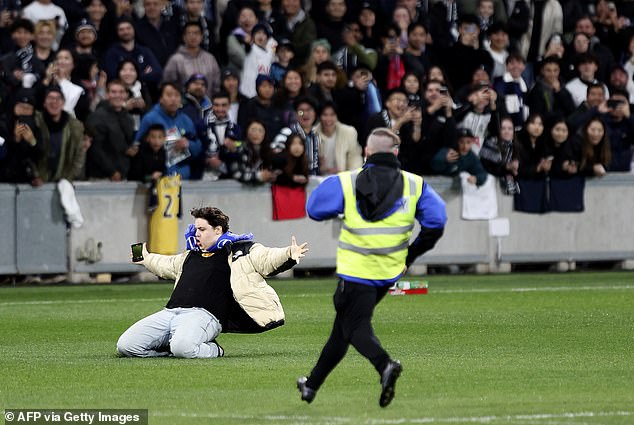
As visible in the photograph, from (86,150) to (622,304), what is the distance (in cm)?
841

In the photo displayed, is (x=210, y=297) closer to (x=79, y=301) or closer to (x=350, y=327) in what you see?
(x=350, y=327)

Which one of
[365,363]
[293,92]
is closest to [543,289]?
[293,92]

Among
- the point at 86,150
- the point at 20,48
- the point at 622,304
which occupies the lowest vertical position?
the point at 622,304

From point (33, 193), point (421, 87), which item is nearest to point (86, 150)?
point (33, 193)

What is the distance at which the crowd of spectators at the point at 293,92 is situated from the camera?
79.5 feet

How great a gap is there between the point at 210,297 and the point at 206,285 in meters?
0.12

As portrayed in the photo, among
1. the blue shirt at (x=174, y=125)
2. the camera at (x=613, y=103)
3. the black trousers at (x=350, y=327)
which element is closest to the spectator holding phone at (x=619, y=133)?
the camera at (x=613, y=103)

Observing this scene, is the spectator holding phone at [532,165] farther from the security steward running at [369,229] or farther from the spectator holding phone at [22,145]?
the security steward running at [369,229]

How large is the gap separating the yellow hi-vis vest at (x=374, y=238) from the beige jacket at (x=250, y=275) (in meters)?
3.30

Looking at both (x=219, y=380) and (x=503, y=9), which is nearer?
(x=219, y=380)

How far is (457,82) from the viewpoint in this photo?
28.3 m

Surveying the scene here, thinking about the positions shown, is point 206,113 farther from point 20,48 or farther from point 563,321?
point 563,321

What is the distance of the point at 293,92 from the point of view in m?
25.5

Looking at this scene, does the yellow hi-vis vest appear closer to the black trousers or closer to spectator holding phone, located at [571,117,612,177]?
the black trousers
